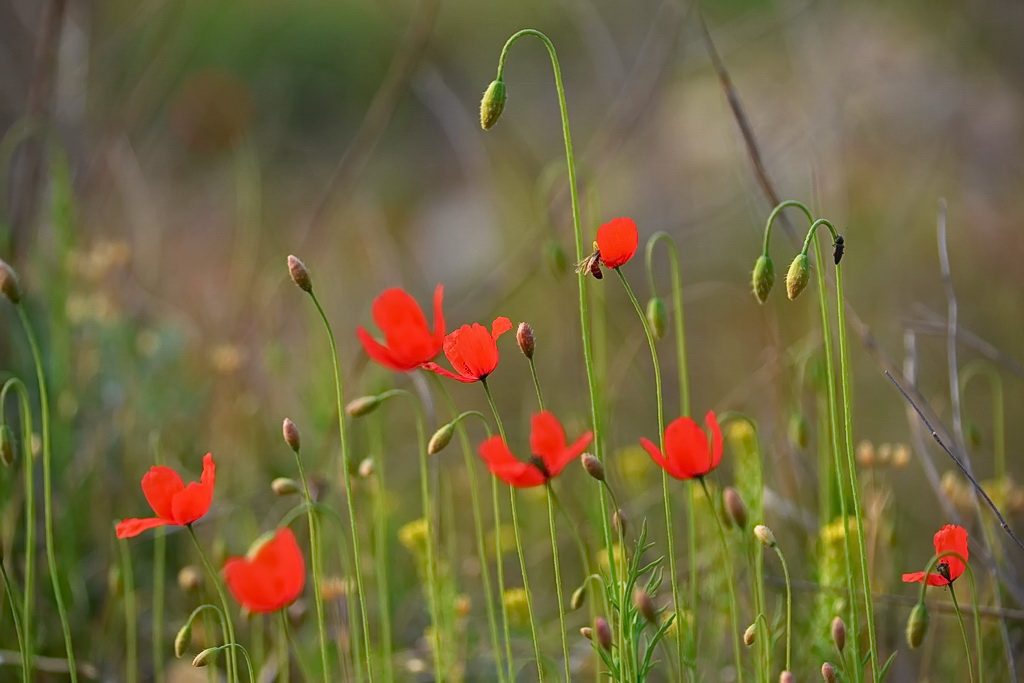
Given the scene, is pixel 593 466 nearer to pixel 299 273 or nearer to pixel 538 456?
pixel 538 456

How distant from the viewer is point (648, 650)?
0.89m

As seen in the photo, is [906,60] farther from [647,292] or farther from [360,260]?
[360,260]

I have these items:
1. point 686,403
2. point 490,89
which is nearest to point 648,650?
point 686,403

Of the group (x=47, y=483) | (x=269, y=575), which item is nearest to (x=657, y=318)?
(x=269, y=575)

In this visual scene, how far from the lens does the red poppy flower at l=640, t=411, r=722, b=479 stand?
2.72 feet

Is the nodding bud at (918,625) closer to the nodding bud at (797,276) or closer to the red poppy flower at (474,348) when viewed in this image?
the nodding bud at (797,276)

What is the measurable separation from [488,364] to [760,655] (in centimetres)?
38

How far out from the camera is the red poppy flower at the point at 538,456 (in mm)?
778

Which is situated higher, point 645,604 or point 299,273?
point 299,273

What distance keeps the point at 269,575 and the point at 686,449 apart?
1.16ft

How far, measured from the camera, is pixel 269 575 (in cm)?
82

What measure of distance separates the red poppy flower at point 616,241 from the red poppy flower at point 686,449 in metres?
0.14

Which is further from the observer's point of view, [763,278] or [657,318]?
[657,318]

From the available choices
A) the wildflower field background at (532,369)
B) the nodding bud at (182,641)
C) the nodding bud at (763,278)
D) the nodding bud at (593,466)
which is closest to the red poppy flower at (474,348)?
the wildflower field background at (532,369)
